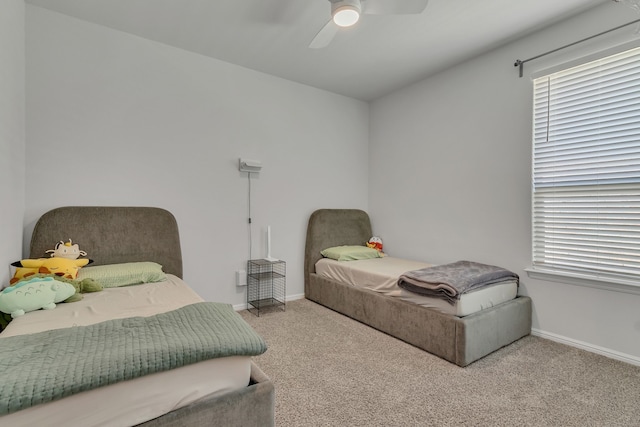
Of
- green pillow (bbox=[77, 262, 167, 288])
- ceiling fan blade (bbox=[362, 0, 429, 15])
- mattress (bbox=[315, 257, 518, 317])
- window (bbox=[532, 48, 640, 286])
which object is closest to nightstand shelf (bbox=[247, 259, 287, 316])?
mattress (bbox=[315, 257, 518, 317])

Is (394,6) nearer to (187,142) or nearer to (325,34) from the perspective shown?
(325,34)

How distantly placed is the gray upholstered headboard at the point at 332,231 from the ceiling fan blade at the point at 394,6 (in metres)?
2.28

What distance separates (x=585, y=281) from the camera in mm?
2330

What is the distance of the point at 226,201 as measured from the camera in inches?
126

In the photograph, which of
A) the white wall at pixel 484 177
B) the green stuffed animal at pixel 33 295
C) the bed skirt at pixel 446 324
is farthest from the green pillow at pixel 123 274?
the white wall at pixel 484 177

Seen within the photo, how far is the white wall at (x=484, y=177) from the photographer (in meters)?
2.29

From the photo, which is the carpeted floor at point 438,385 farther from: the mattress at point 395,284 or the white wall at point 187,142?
the white wall at point 187,142

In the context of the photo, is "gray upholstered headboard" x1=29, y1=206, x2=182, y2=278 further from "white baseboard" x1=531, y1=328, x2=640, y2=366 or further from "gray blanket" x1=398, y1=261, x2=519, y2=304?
"white baseboard" x1=531, y1=328, x2=640, y2=366

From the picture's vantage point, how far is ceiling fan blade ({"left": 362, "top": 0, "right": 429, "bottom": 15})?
1.89 metres

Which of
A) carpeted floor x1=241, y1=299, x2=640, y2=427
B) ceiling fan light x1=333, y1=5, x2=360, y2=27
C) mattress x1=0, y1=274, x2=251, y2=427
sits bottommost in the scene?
carpeted floor x1=241, y1=299, x2=640, y2=427

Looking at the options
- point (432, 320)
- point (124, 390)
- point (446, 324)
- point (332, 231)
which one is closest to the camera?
point (124, 390)

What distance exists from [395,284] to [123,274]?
2211 mm

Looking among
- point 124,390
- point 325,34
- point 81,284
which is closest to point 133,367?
point 124,390

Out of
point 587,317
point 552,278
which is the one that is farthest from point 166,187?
point 587,317
